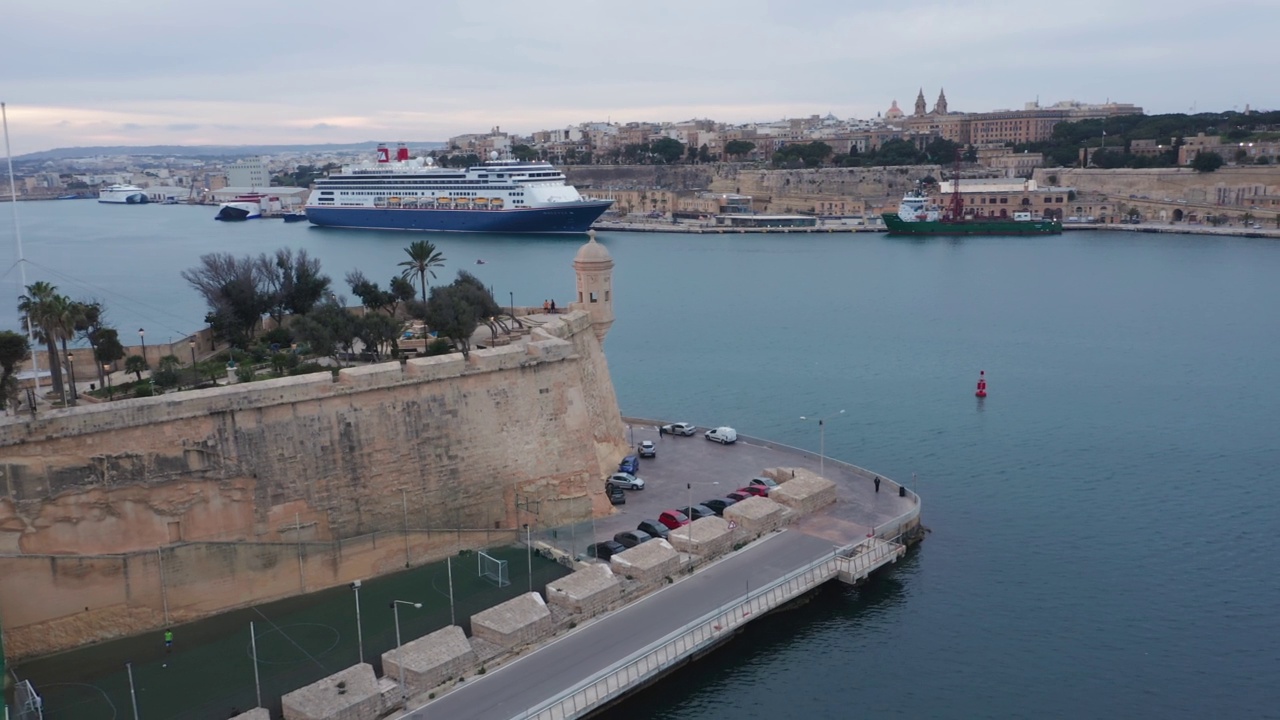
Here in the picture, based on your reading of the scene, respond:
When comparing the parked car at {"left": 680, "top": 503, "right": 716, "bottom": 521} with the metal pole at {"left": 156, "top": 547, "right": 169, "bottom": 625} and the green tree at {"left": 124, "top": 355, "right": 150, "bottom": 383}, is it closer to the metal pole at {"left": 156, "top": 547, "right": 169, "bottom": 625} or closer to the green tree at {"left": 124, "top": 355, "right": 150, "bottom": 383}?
the metal pole at {"left": 156, "top": 547, "right": 169, "bottom": 625}

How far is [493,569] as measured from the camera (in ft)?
52.4

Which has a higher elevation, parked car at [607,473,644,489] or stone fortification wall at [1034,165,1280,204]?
stone fortification wall at [1034,165,1280,204]

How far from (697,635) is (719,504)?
4589 mm

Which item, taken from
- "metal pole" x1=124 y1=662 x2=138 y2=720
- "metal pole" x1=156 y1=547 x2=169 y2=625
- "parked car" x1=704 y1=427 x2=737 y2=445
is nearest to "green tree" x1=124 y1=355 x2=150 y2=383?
"metal pole" x1=156 y1=547 x2=169 y2=625

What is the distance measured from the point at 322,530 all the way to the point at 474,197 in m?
64.4

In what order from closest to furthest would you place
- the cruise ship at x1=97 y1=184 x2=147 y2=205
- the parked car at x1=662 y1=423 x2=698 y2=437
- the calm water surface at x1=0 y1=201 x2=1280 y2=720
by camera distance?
the calm water surface at x1=0 y1=201 x2=1280 y2=720 → the parked car at x1=662 y1=423 x2=698 y2=437 → the cruise ship at x1=97 y1=184 x2=147 y2=205

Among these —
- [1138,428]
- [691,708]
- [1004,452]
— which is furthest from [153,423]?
[1138,428]

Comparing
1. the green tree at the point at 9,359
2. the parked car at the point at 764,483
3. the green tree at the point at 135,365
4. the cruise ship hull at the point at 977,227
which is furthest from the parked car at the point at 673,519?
A: the cruise ship hull at the point at 977,227

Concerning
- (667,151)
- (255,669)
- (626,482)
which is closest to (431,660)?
(255,669)

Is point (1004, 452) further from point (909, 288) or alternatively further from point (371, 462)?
point (909, 288)

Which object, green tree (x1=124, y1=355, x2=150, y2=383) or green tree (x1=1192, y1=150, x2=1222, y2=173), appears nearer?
green tree (x1=124, y1=355, x2=150, y2=383)

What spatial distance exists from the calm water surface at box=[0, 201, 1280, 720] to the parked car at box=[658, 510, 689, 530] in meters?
2.74

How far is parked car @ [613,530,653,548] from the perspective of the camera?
54.0 ft

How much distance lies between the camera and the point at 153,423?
13852 millimetres
